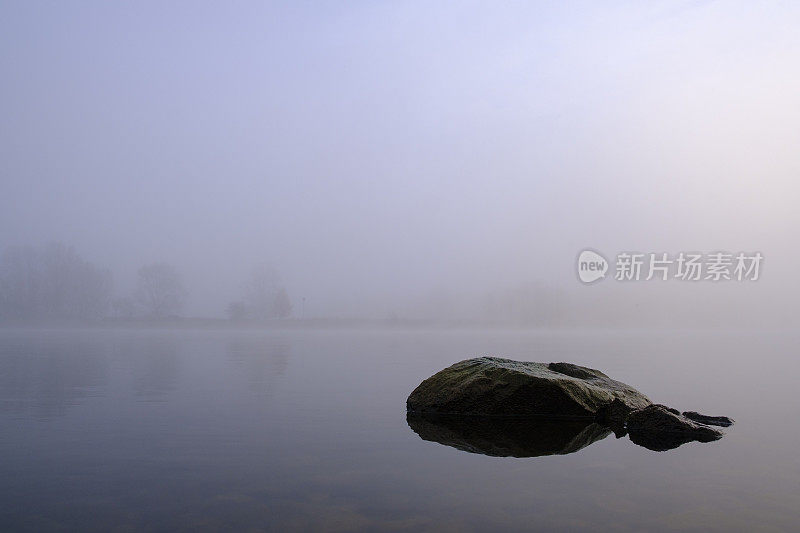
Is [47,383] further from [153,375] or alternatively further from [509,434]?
[509,434]

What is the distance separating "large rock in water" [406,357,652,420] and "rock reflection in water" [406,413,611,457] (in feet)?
0.94

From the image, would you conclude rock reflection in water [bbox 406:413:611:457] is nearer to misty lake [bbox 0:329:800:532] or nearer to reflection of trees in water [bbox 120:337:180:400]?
misty lake [bbox 0:329:800:532]

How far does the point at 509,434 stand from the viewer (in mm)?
13703

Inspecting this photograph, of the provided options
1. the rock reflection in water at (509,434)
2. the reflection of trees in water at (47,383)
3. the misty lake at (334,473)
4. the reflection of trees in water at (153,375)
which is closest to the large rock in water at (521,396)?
the rock reflection in water at (509,434)

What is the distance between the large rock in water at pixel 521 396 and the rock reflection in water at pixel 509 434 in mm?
286

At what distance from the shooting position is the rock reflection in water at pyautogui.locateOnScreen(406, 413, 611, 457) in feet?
39.9

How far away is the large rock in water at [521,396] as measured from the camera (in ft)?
51.3

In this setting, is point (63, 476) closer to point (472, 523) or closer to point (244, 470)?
point (244, 470)

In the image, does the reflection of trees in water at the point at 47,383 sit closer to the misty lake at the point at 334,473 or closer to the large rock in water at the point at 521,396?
the misty lake at the point at 334,473

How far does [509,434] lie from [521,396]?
208cm

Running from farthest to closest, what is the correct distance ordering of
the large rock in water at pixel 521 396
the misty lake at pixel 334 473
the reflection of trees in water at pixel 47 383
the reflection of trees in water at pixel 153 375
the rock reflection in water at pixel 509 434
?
the reflection of trees in water at pixel 153 375
the reflection of trees in water at pixel 47 383
the large rock in water at pixel 521 396
the rock reflection in water at pixel 509 434
the misty lake at pixel 334 473

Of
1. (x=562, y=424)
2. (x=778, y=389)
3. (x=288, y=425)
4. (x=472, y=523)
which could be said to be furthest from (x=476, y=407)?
(x=778, y=389)

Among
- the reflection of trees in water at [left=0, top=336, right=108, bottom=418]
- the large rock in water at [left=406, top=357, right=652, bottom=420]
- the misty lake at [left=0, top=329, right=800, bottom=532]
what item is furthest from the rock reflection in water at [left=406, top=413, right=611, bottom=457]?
the reflection of trees in water at [left=0, top=336, right=108, bottom=418]

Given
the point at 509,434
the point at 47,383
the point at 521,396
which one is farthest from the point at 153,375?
the point at 509,434
